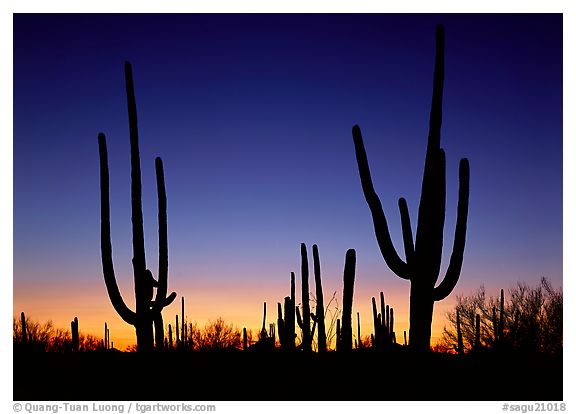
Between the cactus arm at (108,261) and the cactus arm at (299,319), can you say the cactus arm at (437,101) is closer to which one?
the cactus arm at (108,261)

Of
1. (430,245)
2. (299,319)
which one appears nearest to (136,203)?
(430,245)

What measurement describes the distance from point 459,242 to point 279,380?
4.26 m

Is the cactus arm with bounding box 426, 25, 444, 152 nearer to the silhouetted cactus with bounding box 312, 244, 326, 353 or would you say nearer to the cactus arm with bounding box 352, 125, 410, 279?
the cactus arm with bounding box 352, 125, 410, 279

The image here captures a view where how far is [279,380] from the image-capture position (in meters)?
13.7

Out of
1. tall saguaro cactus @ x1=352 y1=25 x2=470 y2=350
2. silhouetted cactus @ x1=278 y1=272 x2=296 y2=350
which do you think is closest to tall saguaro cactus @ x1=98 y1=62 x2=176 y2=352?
tall saguaro cactus @ x1=352 y1=25 x2=470 y2=350

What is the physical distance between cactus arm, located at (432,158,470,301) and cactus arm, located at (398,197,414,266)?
61 centimetres

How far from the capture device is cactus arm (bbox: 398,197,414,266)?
1123 centimetres

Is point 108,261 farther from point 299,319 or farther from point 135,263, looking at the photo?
point 299,319

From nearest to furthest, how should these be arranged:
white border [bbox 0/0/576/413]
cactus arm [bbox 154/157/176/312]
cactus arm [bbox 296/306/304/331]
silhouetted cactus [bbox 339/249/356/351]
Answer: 1. white border [bbox 0/0/576/413]
2. cactus arm [bbox 154/157/176/312]
3. silhouetted cactus [bbox 339/249/356/351]
4. cactus arm [bbox 296/306/304/331]

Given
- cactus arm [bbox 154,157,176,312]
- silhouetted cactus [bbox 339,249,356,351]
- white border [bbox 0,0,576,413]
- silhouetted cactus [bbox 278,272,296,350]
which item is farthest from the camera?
silhouetted cactus [bbox 278,272,296,350]

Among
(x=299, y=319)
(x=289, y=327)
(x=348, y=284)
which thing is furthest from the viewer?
(x=299, y=319)

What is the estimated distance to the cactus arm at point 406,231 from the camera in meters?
11.2
